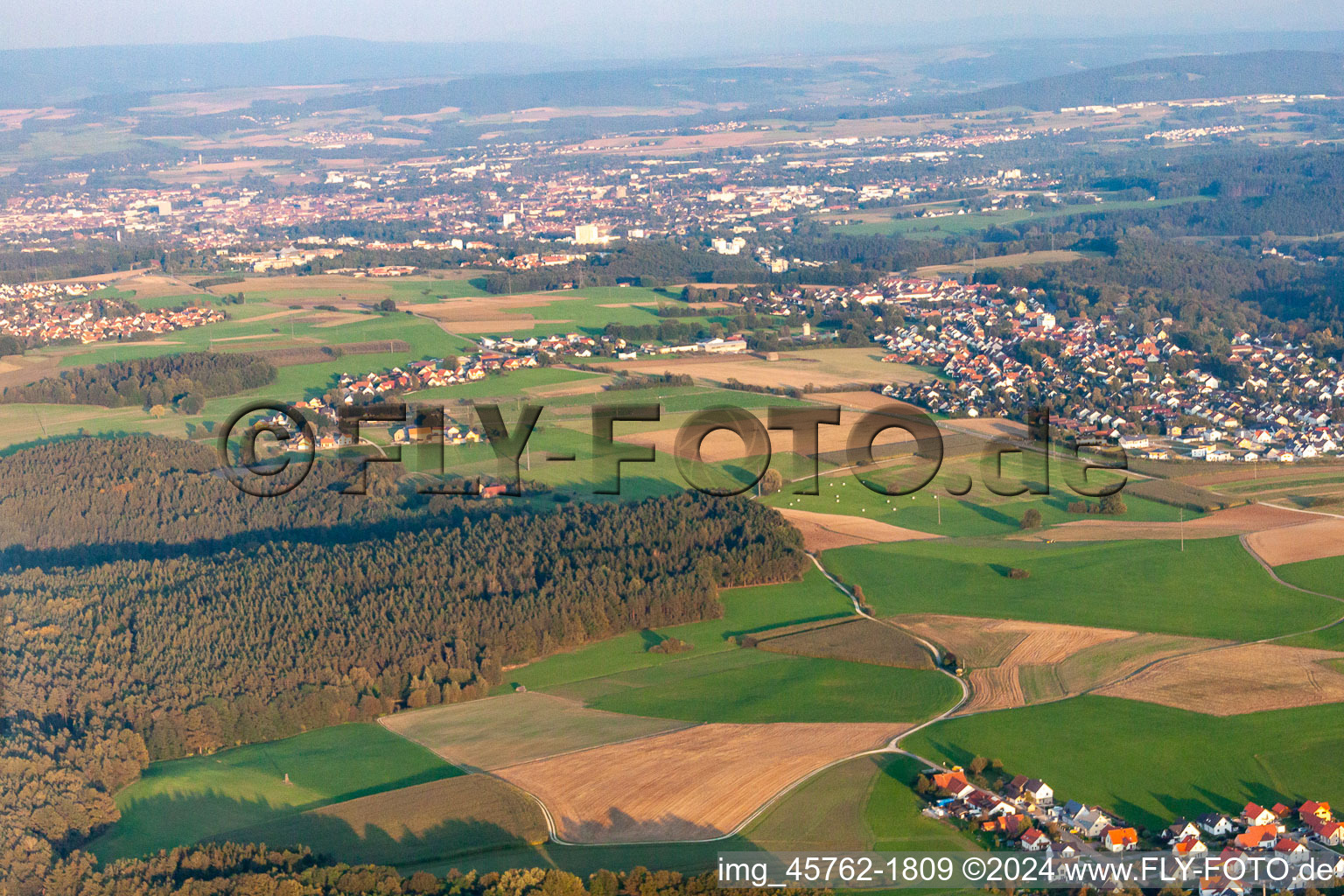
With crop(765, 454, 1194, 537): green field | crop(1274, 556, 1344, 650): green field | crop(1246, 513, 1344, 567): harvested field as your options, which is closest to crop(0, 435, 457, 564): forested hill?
crop(765, 454, 1194, 537): green field

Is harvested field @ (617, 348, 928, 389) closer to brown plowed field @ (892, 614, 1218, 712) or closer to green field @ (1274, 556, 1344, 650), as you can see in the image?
green field @ (1274, 556, 1344, 650)

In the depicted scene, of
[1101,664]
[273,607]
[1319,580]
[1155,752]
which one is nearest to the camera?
[1155,752]

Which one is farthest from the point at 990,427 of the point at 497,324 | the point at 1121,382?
the point at 497,324

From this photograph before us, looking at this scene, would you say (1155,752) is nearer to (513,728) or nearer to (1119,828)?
(1119,828)

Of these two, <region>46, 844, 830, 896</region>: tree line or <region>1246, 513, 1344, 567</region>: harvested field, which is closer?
<region>46, 844, 830, 896</region>: tree line

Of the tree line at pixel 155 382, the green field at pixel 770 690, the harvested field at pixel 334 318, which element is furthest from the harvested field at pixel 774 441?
the harvested field at pixel 334 318

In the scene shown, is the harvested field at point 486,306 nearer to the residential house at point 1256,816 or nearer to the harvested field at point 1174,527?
the harvested field at point 1174,527

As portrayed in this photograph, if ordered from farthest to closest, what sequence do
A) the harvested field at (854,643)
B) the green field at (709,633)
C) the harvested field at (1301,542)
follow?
the harvested field at (1301,542)
the green field at (709,633)
the harvested field at (854,643)
